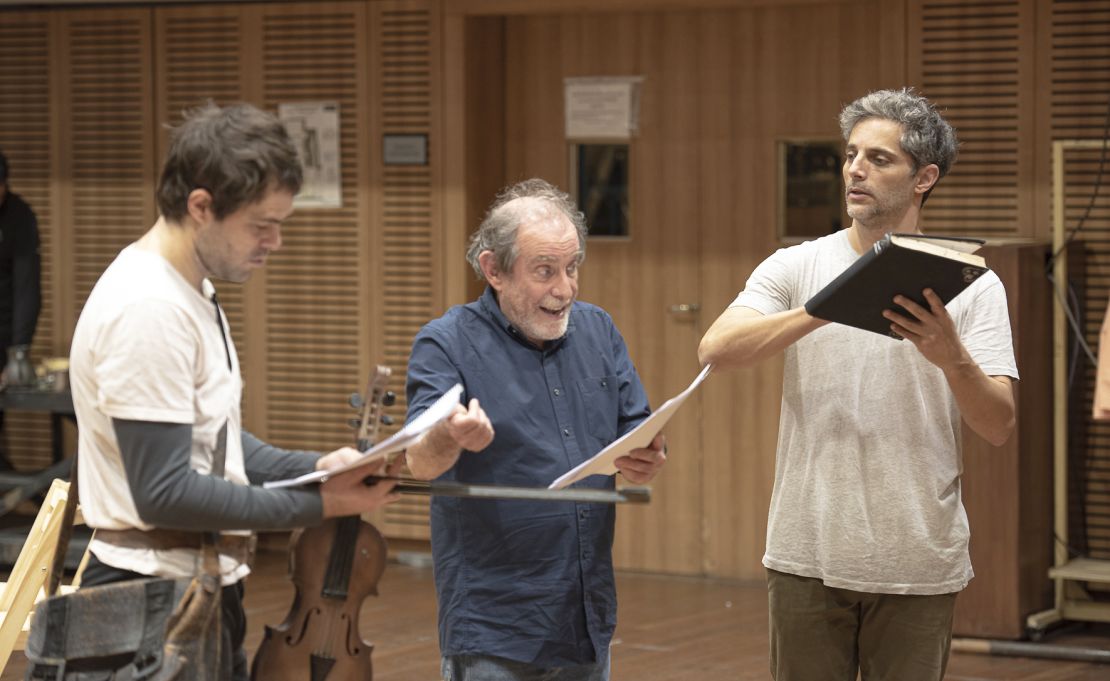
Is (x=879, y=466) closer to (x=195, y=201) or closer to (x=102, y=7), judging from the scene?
(x=195, y=201)

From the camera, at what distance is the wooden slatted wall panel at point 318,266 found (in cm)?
684

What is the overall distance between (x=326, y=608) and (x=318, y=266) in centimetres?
479

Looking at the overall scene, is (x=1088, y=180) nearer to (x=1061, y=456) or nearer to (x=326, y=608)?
(x=1061, y=456)

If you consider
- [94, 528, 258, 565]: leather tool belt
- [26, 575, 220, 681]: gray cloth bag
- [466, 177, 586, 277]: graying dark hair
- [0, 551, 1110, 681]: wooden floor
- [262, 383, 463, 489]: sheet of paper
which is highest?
[466, 177, 586, 277]: graying dark hair

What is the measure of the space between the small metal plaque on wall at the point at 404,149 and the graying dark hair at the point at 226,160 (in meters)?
4.61

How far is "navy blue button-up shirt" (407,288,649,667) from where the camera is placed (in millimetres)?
2717

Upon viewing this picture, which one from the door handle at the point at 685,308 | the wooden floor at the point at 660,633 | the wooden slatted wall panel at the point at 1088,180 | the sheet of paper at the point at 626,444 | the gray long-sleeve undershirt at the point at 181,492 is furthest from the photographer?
the door handle at the point at 685,308

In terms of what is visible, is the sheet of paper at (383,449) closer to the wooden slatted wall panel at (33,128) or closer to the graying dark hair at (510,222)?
the graying dark hair at (510,222)

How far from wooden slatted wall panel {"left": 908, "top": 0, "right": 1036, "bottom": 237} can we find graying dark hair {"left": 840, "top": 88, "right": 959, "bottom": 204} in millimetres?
2899

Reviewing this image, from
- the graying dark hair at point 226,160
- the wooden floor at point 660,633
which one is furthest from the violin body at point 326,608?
the wooden floor at point 660,633

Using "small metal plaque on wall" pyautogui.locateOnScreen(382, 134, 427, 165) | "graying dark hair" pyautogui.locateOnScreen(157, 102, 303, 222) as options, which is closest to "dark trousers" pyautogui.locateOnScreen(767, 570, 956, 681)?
"graying dark hair" pyautogui.locateOnScreen(157, 102, 303, 222)

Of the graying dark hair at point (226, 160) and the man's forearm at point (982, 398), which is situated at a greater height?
the graying dark hair at point (226, 160)

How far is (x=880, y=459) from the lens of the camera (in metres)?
2.85

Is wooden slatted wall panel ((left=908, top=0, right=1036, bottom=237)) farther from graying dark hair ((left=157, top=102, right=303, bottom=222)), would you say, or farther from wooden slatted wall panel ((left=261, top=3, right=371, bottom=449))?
graying dark hair ((left=157, top=102, right=303, bottom=222))
